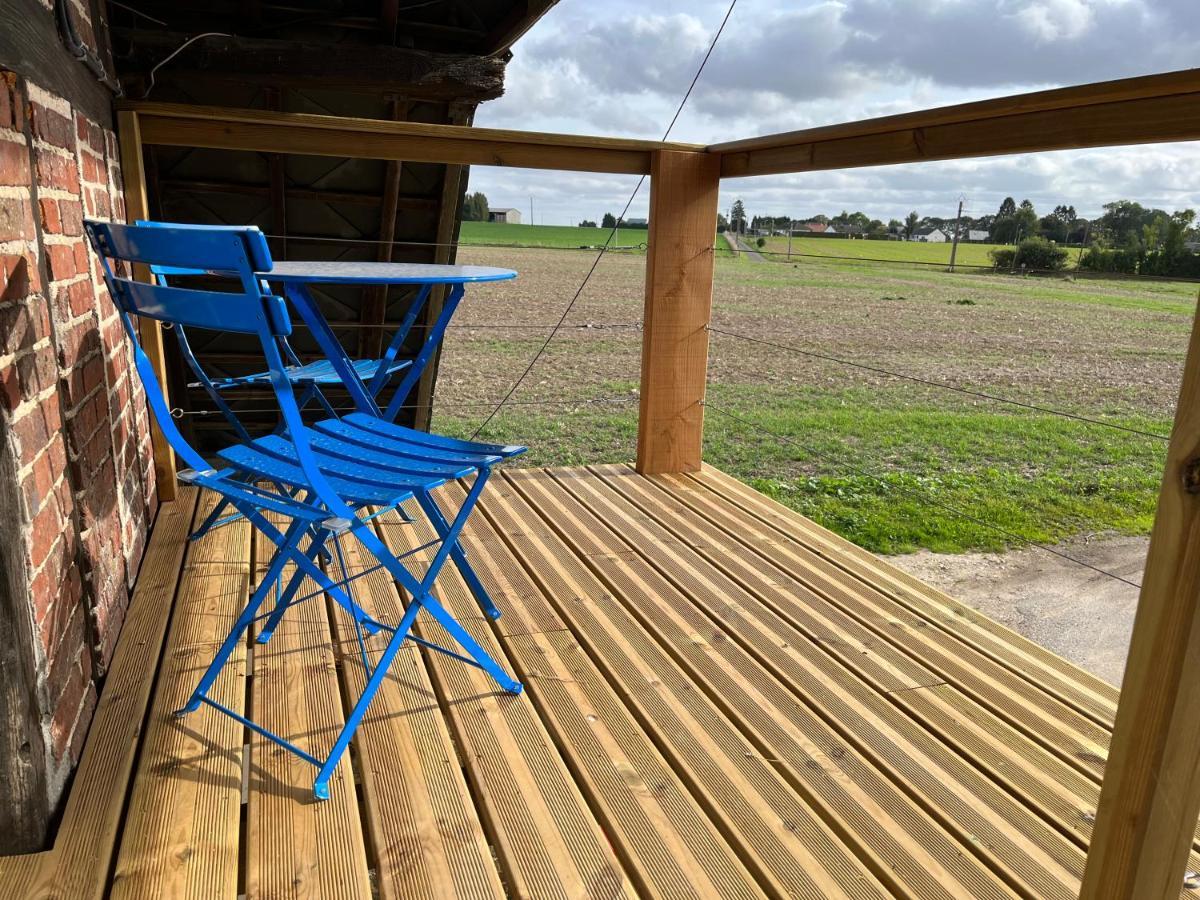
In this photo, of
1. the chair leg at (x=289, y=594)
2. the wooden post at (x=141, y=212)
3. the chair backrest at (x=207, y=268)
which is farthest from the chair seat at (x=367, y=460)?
the wooden post at (x=141, y=212)

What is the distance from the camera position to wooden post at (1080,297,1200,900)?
77 centimetres

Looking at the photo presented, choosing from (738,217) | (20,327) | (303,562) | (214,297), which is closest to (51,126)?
(20,327)

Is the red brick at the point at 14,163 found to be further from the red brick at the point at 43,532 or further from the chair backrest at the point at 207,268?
the red brick at the point at 43,532

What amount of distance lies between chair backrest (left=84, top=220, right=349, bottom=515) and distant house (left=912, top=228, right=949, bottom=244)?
13.4 ft

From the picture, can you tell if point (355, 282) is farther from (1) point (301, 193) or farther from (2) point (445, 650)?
(1) point (301, 193)

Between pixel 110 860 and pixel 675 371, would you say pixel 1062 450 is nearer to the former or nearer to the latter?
pixel 675 371

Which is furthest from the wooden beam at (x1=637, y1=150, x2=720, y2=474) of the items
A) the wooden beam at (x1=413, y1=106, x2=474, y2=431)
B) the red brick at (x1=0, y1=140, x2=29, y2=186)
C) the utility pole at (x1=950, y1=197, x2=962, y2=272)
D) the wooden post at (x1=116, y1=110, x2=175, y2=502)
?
the red brick at (x1=0, y1=140, x2=29, y2=186)

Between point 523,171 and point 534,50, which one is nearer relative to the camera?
point 523,171

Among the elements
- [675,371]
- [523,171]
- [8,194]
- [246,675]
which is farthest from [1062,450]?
[8,194]

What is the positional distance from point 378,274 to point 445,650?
2.74ft

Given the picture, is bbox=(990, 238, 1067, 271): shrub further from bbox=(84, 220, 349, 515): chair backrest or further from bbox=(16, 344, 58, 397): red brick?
bbox=(16, 344, 58, 397): red brick

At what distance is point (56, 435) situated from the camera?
151cm

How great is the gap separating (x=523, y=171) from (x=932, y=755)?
2344mm

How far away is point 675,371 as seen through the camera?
10.8ft
